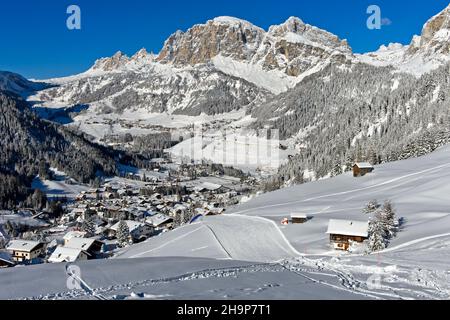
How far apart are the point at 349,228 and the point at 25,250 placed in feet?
209

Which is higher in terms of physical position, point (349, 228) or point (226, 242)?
point (349, 228)

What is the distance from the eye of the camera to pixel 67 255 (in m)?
72.0

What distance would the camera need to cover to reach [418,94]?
166 m

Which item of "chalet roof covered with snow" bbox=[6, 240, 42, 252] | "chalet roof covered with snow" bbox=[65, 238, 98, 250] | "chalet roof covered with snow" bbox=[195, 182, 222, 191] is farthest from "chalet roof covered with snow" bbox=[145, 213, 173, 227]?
"chalet roof covered with snow" bbox=[195, 182, 222, 191]

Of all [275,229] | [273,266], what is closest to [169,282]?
[273,266]

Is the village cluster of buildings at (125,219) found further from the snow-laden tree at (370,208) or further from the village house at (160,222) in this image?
the snow-laden tree at (370,208)

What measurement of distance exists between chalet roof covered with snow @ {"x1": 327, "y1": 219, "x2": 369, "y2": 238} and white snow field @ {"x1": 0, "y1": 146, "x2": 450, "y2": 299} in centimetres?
208

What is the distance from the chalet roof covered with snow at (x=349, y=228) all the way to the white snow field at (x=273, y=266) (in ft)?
6.84

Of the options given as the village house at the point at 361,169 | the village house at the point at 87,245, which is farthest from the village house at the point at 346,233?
the village house at the point at 87,245

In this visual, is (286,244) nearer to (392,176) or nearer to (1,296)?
(1,296)

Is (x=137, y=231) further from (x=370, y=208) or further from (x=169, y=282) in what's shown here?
(x=169, y=282)

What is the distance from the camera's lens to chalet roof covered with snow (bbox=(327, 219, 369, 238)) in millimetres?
47506
